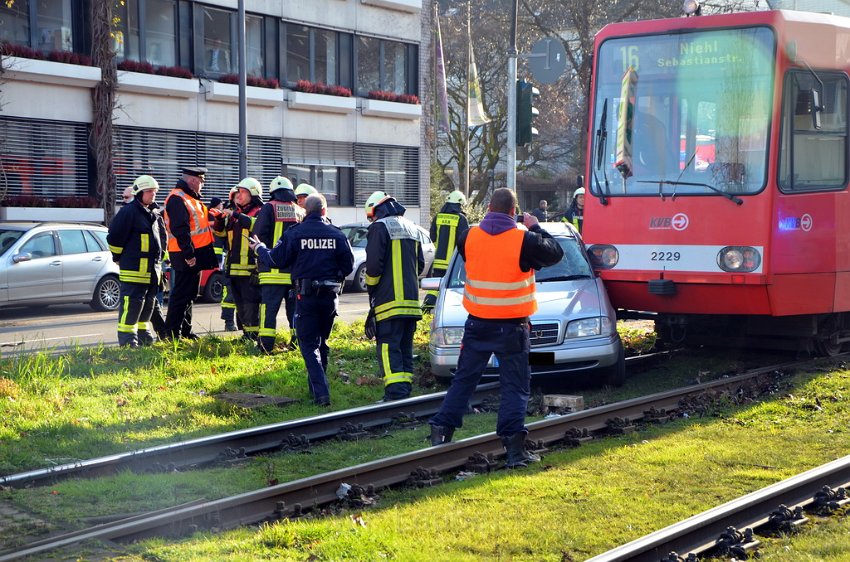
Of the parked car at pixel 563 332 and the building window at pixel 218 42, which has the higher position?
the building window at pixel 218 42

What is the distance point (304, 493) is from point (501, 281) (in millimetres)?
2158

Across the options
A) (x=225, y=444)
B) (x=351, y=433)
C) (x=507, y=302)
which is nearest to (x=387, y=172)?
(x=351, y=433)

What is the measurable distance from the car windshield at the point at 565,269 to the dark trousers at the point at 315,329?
190 centimetres

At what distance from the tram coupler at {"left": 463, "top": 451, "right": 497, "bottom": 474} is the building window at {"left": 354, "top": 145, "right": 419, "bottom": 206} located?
2693 centimetres

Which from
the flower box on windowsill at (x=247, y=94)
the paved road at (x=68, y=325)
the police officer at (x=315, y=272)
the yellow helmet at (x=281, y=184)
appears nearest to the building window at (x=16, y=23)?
the flower box on windowsill at (x=247, y=94)

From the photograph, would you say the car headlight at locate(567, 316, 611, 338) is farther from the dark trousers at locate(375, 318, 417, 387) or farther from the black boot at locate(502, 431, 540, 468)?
the black boot at locate(502, 431, 540, 468)

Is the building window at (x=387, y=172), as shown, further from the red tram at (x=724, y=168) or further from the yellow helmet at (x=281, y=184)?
the red tram at (x=724, y=168)

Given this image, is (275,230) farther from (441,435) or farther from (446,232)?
(441,435)

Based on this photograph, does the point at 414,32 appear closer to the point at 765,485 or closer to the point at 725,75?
the point at 725,75

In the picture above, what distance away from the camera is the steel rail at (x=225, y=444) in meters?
7.25

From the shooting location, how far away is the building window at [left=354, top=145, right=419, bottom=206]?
3453cm

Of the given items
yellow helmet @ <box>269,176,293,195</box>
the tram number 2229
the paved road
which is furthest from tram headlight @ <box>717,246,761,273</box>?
the paved road

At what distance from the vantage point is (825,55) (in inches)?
437

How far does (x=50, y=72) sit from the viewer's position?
987 inches
